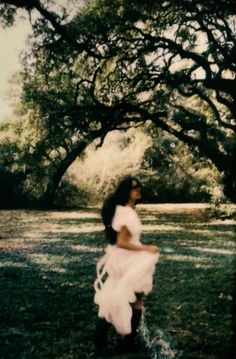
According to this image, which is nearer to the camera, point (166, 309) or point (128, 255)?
point (128, 255)

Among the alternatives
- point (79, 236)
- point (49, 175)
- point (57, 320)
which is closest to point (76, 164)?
point (49, 175)

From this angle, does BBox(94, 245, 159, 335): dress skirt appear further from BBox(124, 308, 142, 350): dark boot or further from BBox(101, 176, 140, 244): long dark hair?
BBox(101, 176, 140, 244): long dark hair

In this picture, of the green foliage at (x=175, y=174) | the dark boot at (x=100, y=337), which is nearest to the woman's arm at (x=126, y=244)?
the dark boot at (x=100, y=337)

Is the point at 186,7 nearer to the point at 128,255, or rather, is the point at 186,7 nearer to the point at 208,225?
the point at 208,225

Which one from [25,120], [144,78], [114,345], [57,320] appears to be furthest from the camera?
[144,78]

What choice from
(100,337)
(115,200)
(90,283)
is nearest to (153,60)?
(90,283)

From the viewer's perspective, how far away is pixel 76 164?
9828 mm

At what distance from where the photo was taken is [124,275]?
167 inches

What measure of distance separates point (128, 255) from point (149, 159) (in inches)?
232

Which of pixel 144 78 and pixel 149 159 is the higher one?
pixel 144 78

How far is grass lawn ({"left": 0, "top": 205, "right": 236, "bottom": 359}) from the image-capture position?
15.3 ft

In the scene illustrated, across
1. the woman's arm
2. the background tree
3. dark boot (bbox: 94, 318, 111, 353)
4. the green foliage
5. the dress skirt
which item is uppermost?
the background tree

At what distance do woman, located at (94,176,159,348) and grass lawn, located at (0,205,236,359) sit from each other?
0.49 meters

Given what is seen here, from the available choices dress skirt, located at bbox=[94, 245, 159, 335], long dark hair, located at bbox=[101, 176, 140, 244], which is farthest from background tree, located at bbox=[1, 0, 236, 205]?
dress skirt, located at bbox=[94, 245, 159, 335]
